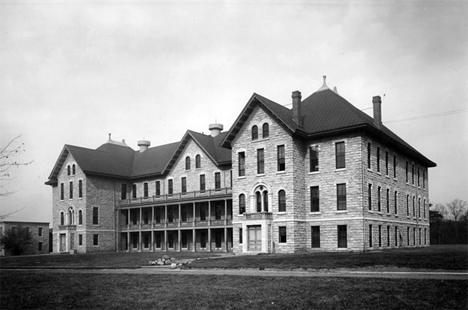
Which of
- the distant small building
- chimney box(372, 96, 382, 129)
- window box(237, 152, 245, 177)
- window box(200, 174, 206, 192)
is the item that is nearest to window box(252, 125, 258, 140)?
window box(237, 152, 245, 177)

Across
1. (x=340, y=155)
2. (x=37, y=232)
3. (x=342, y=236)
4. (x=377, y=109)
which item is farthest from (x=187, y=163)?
(x=37, y=232)

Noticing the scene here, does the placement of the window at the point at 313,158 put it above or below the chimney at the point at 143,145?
below

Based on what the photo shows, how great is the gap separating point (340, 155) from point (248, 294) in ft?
81.2

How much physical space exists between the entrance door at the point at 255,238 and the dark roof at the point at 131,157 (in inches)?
497

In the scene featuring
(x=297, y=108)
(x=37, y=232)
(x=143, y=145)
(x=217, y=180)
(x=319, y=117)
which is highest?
(x=297, y=108)

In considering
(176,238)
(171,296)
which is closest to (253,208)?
(176,238)

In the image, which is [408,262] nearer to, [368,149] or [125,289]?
[125,289]

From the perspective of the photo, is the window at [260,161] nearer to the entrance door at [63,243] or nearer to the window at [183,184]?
the window at [183,184]

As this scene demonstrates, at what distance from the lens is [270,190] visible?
38.5 metres

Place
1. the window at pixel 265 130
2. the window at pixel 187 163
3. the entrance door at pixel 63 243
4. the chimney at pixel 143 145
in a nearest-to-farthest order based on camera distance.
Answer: the window at pixel 265 130
the window at pixel 187 163
the entrance door at pixel 63 243
the chimney at pixel 143 145

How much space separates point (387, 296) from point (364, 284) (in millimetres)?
2053

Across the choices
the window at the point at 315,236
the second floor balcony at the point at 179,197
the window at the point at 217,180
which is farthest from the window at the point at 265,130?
the window at the point at 217,180

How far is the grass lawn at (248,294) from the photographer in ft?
39.8

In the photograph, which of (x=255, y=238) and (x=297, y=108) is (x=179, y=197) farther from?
(x=297, y=108)
